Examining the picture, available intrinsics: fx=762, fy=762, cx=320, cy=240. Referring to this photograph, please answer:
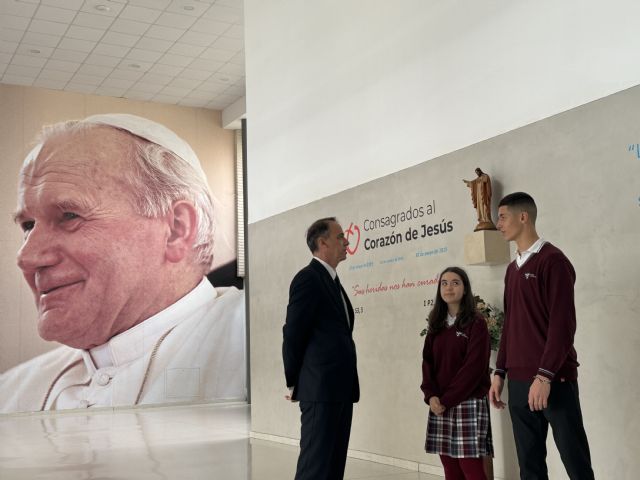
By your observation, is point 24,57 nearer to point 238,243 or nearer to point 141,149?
point 141,149

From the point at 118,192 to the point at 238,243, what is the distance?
272 cm

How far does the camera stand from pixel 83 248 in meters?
13.8

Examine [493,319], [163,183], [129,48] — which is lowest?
[493,319]

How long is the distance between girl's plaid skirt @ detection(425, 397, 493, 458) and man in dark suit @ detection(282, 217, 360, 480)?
1.86ft

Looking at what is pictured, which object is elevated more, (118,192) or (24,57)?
(24,57)

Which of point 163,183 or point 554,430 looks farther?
point 163,183

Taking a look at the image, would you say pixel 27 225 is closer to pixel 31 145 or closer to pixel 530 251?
pixel 31 145

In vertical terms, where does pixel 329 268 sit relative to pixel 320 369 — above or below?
above

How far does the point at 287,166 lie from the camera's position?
879 centimetres

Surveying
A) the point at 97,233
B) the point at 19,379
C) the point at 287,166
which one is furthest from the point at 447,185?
the point at 19,379

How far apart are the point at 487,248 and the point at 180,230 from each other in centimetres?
1024

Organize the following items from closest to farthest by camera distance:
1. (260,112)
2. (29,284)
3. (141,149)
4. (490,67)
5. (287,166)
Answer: (490,67)
(287,166)
(260,112)
(29,284)
(141,149)

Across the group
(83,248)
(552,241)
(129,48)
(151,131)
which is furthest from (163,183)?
(552,241)

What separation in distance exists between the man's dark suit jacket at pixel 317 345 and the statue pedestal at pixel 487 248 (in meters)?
1.65
